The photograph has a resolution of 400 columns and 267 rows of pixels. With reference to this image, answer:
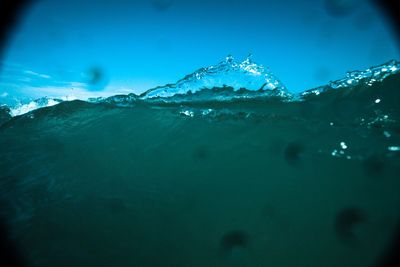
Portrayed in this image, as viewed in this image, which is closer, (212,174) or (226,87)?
(212,174)

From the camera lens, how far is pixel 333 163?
579 centimetres

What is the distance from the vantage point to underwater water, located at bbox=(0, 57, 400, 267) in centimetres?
371

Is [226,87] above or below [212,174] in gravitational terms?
above

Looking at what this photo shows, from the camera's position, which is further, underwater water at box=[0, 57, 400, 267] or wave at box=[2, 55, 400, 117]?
wave at box=[2, 55, 400, 117]

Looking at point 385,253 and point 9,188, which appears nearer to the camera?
point 385,253

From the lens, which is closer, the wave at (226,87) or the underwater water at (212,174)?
the underwater water at (212,174)

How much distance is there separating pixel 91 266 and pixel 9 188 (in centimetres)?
310

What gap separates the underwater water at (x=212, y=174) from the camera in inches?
146

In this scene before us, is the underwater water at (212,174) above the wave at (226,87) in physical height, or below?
below

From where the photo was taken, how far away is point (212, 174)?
5633 millimetres

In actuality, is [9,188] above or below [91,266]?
above

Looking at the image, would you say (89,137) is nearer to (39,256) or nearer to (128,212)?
(128,212)

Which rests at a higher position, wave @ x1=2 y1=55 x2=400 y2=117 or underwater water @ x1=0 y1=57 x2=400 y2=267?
wave @ x1=2 y1=55 x2=400 y2=117

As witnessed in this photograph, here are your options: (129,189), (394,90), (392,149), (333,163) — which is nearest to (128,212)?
(129,189)
